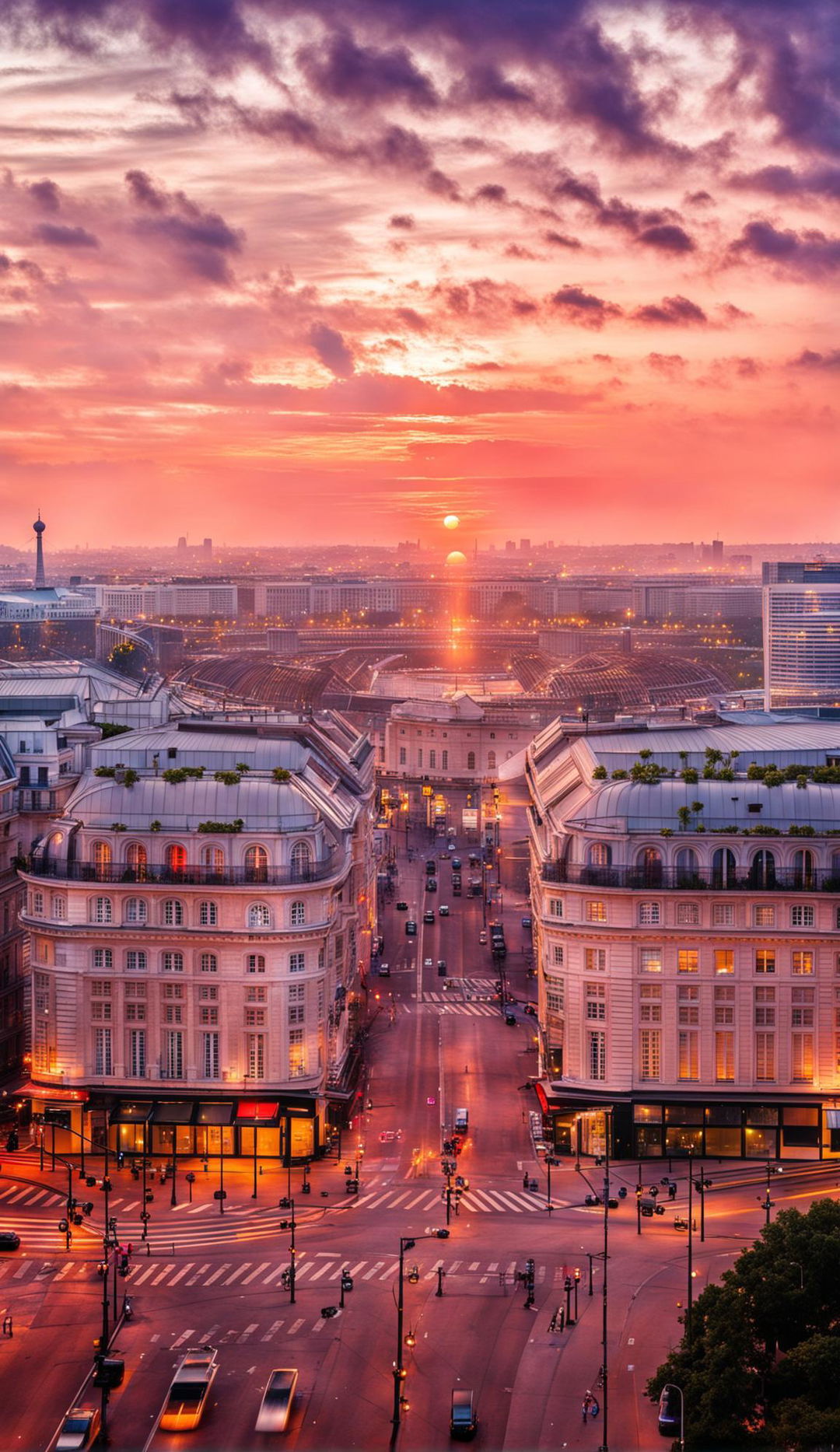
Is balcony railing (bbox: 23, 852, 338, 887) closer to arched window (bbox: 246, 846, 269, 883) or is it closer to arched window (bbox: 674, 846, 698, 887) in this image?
arched window (bbox: 246, 846, 269, 883)

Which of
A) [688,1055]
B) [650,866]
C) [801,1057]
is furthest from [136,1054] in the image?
[801,1057]

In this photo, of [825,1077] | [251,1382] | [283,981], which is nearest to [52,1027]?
[283,981]

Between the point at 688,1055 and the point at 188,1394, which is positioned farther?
the point at 688,1055

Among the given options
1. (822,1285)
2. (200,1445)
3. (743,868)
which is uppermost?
(743,868)

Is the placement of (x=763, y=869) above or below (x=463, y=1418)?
above

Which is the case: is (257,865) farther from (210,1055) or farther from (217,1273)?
(217,1273)

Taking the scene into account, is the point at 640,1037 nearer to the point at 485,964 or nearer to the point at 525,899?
the point at 485,964

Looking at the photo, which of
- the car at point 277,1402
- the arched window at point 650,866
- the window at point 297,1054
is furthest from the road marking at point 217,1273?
the arched window at point 650,866
